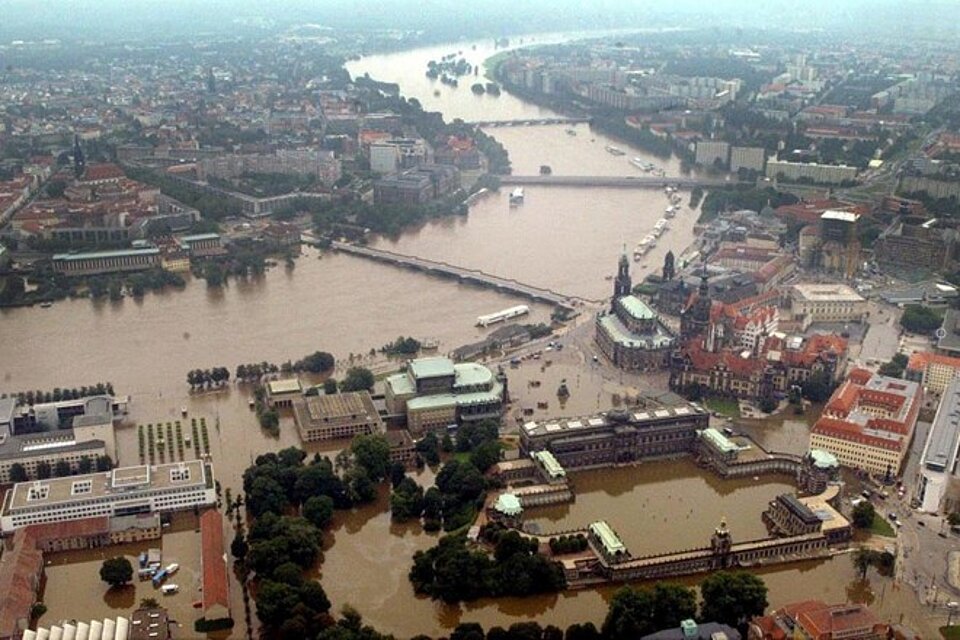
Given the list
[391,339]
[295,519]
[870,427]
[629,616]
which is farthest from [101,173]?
[629,616]

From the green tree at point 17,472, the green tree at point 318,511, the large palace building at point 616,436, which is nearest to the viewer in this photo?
the green tree at point 318,511

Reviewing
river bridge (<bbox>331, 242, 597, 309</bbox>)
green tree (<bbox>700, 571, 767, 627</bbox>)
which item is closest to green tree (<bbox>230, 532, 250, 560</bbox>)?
green tree (<bbox>700, 571, 767, 627</bbox>)

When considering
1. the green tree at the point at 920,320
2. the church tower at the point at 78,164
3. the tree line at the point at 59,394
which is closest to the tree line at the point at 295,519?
the tree line at the point at 59,394

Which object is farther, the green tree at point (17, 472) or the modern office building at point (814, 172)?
the modern office building at point (814, 172)

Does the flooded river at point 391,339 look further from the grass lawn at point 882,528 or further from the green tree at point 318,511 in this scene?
the grass lawn at point 882,528

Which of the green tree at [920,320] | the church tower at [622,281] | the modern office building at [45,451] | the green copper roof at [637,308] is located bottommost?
the green tree at [920,320]

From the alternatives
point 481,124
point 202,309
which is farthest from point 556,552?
point 481,124

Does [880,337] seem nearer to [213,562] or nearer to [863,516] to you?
[863,516]

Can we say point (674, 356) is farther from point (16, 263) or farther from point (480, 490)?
point (16, 263)
